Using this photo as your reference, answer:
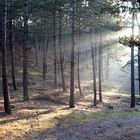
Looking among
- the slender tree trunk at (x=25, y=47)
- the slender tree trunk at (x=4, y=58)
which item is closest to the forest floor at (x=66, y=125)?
the slender tree trunk at (x=4, y=58)

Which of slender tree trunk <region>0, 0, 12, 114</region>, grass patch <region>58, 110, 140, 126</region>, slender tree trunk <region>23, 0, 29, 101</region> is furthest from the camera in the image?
slender tree trunk <region>23, 0, 29, 101</region>

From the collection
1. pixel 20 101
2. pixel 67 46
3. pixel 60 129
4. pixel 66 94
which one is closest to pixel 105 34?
pixel 66 94

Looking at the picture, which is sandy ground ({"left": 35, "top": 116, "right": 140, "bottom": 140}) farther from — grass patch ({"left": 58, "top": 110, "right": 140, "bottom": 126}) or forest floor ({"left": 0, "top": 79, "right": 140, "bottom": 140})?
grass patch ({"left": 58, "top": 110, "right": 140, "bottom": 126})

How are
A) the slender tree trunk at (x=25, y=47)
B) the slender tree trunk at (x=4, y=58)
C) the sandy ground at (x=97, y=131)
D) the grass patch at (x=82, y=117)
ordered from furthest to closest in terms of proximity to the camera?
1. the slender tree trunk at (x=25, y=47)
2. the grass patch at (x=82, y=117)
3. the slender tree trunk at (x=4, y=58)
4. the sandy ground at (x=97, y=131)

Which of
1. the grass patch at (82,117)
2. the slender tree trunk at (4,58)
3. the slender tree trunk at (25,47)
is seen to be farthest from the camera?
the slender tree trunk at (25,47)

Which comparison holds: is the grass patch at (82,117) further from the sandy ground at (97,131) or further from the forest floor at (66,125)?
the sandy ground at (97,131)

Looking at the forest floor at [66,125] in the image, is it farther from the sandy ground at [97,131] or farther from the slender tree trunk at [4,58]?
the slender tree trunk at [4,58]

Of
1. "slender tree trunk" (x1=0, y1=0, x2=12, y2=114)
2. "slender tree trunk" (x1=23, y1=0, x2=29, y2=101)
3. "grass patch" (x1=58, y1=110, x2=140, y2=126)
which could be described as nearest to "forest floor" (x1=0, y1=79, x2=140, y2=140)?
"grass patch" (x1=58, y1=110, x2=140, y2=126)

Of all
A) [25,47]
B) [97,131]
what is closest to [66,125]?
[97,131]

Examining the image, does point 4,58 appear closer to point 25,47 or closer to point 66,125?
point 66,125

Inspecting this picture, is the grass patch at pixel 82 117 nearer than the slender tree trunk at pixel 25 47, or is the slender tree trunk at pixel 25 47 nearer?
the grass patch at pixel 82 117

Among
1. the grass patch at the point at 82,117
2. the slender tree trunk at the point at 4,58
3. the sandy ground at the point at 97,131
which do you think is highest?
the slender tree trunk at the point at 4,58

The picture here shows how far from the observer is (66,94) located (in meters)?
34.9

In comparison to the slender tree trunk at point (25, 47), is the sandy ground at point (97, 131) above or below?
below
